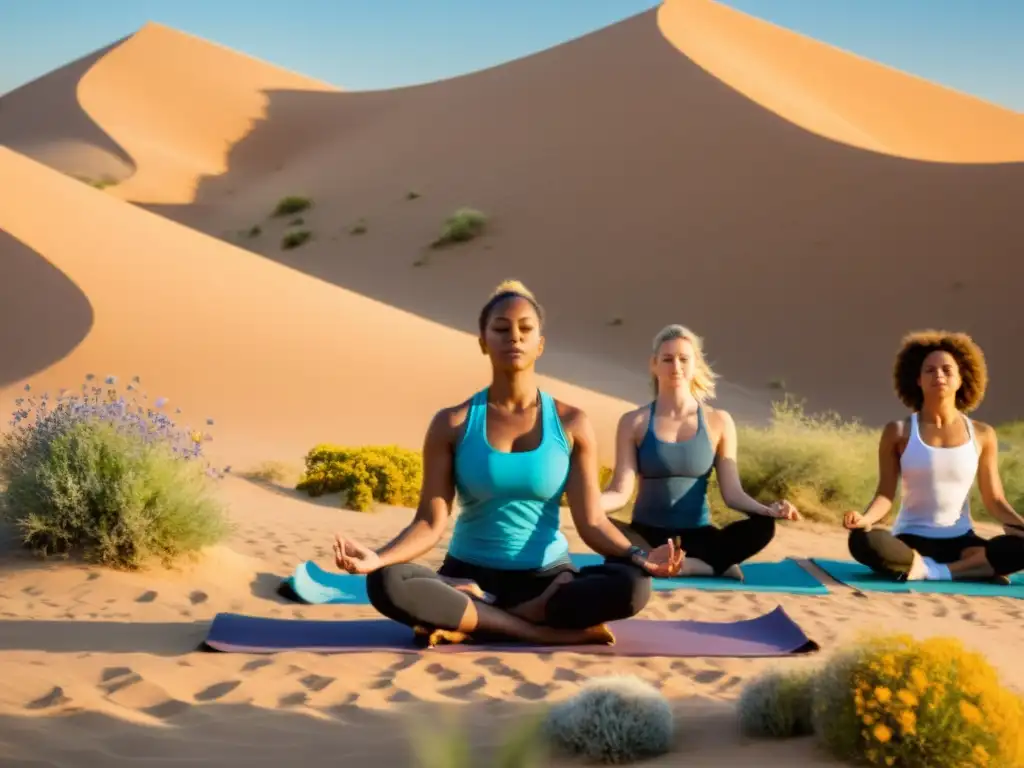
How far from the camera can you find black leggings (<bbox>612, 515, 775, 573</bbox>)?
7254 millimetres

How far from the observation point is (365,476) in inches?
444

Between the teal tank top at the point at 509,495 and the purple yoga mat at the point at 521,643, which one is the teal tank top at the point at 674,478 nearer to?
the purple yoga mat at the point at 521,643

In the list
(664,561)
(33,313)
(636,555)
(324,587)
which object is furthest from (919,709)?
(33,313)

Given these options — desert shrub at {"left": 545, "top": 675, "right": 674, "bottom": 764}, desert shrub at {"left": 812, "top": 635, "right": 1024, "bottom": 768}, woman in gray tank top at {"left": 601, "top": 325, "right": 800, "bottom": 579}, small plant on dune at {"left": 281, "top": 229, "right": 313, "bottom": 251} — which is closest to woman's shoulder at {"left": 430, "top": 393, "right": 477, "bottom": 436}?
desert shrub at {"left": 545, "top": 675, "right": 674, "bottom": 764}

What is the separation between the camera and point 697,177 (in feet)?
113

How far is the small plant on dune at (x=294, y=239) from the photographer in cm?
3944

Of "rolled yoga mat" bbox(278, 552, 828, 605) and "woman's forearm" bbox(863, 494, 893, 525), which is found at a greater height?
"woman's forearm" bbox(863, 494, 893, 525)

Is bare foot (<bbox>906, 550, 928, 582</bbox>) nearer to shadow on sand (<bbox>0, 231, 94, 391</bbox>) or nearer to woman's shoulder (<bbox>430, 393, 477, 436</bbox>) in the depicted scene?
woman's shoulder (<bbox>430, 393, 477, 436</bbox>)

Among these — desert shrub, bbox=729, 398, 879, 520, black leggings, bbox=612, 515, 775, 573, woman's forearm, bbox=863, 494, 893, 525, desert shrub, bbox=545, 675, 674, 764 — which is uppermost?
desert shrub, bbox=729, 398, 879, 520

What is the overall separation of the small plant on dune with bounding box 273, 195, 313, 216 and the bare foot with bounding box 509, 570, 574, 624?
39096 mm

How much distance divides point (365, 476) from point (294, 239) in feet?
96.0

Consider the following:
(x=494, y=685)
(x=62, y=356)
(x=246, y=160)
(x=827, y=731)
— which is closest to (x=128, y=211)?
(x=62, y=356)

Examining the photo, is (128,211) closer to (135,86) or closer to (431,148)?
(431,148)

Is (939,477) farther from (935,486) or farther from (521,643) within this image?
(521,643)
